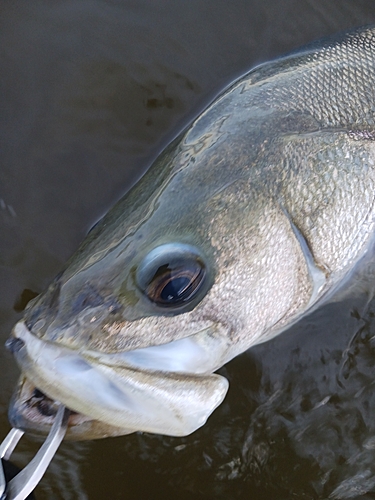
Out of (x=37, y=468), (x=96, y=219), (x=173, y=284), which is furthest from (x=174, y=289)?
(x=96, y=219)

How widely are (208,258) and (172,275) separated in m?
0.12

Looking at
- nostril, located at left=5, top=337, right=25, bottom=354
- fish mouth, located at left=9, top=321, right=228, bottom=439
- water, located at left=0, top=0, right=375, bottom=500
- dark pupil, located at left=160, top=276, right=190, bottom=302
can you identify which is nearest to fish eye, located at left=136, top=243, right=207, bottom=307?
dark pupil, located at left=160, top=276, right=190, bottom=302

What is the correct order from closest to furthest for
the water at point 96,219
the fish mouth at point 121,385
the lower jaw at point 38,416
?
the fish mouth at point 121,385 < the lower jaw at point 38,416 < the water at point 96,219

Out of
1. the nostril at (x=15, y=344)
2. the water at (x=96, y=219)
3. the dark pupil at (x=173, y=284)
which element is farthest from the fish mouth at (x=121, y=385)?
the water at (x=96, y=219)

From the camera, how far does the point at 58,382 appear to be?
1250 millimetres

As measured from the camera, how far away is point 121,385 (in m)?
1.28

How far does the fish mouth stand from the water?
2.57 feet

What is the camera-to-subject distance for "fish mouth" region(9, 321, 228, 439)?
4.16ft

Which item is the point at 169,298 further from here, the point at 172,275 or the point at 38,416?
the point at 38,416

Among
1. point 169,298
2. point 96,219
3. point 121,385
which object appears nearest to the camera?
point 121,385

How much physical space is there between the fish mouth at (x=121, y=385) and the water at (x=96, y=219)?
2.57ft

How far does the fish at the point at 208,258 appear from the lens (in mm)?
1321

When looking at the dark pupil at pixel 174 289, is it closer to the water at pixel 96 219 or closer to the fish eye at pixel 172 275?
the fish eye at pixel 172 275

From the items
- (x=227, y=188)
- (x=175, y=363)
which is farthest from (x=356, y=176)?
(x=175, y=363)
